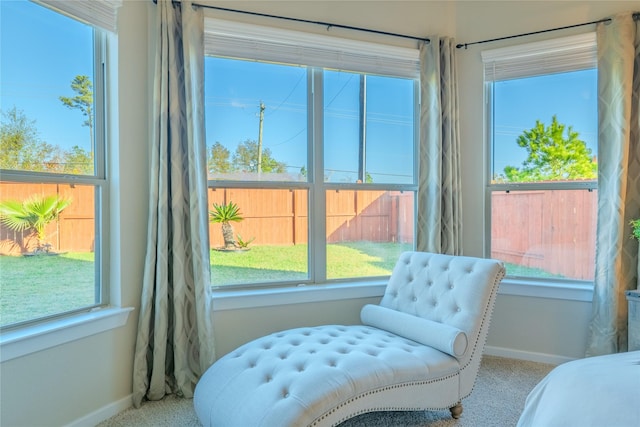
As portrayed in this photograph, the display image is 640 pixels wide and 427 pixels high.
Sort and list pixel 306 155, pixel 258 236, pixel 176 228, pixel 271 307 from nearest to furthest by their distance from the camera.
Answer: pixel 176 228
pixel 271 307
pixel 258 236
pixel 306 155

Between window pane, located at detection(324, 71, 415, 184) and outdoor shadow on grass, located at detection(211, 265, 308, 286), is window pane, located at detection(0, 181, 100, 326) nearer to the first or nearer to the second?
outdoor shadow on grass, located at detection(211, 265, 308, 286)

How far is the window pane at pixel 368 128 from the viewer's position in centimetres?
293

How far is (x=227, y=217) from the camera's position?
A: 2682 mm

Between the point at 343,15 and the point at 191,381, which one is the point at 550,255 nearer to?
the point at 343,15

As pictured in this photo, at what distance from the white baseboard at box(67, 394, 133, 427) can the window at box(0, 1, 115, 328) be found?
0.55m

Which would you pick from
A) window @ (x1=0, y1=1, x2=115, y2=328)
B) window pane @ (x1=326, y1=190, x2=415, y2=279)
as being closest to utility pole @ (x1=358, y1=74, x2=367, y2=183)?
window pane @ (x1=326, y1=190, x2=415, y2=279)

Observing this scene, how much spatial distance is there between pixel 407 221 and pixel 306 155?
99 cm

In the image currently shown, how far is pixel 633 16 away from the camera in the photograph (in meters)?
2.55

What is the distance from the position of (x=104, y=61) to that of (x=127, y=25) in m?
0.25

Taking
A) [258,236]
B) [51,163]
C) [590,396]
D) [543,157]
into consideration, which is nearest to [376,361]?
[590,396]

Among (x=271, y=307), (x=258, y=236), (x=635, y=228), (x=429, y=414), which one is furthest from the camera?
(x=258, y=236)

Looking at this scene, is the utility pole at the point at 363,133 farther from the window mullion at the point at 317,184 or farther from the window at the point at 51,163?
the window at the point at 51,163

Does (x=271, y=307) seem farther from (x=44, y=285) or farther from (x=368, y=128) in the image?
(x=368, y=128)

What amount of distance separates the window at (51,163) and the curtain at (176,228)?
28 centimetres
